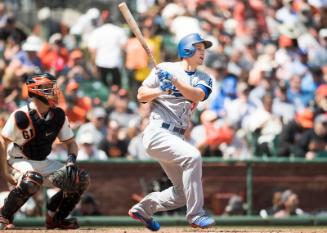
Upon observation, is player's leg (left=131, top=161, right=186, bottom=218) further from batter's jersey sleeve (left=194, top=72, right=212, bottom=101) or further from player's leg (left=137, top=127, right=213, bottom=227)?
batter's jersey sleeve (left=194, top=72, right=212, bottom=101)

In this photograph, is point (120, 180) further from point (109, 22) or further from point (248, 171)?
point (109, 22)

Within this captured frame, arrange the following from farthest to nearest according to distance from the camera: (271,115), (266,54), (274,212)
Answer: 1. (266,54)
2. (271,115)
3. (274,212)

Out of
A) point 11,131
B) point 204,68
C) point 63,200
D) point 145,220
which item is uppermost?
point 204,68

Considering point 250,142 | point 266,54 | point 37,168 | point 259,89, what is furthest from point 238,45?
point 37,168

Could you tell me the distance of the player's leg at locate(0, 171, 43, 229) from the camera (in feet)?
30.1

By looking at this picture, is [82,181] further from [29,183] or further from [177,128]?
[177,128]

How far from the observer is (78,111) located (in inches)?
556

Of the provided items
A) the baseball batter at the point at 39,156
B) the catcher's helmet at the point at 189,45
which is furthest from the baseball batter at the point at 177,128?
the baseball batter at the point at 39,156

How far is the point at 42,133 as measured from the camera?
9.48 meters

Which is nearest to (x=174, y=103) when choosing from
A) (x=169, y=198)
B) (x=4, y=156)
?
(x=169, y=198)

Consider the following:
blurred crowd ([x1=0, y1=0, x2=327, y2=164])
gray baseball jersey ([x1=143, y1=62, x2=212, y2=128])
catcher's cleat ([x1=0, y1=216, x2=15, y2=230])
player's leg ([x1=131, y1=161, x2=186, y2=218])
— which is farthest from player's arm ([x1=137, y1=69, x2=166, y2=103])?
blurred crowd ([x1=0, y1=0, x2=327, y2=164])

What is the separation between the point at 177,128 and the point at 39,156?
151cm

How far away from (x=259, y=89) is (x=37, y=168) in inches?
238

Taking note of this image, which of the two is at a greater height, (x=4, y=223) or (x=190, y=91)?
(x=190, y=91)
